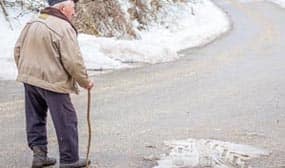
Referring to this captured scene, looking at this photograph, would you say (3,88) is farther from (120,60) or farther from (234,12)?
(234,12)

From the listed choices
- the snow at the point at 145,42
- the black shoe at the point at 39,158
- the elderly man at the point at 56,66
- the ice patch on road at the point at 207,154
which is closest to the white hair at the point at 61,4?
the elderly man at the point at 56,66

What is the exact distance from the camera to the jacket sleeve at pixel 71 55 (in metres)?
5.60

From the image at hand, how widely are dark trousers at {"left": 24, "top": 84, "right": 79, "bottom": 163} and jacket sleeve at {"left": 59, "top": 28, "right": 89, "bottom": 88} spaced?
288 millimetres

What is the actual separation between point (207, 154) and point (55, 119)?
1875 millimetres

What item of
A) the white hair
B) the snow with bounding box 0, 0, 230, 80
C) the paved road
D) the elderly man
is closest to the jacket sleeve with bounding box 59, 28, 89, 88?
the elderly man

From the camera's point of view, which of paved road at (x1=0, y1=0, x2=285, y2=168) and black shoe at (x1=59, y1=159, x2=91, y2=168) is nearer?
black shoe at (x1=59, y1=159, x2=91, y2=168)

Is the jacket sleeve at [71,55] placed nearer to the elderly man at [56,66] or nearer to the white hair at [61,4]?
the elderly man at [56,66]

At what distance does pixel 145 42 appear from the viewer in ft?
57.3

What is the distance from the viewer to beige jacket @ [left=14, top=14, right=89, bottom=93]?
18.4ft

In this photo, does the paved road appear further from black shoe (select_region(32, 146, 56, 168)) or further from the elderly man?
the elderly man

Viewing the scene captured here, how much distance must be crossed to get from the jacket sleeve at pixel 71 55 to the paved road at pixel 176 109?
4.05 feet

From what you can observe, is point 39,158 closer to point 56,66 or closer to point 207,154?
point 56,66

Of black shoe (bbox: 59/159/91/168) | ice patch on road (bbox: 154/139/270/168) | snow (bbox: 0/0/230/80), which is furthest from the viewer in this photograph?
snow (bbox: 0/0/230/80)

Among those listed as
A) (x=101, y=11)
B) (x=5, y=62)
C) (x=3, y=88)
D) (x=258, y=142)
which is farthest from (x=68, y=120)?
(x=101, y=11)
